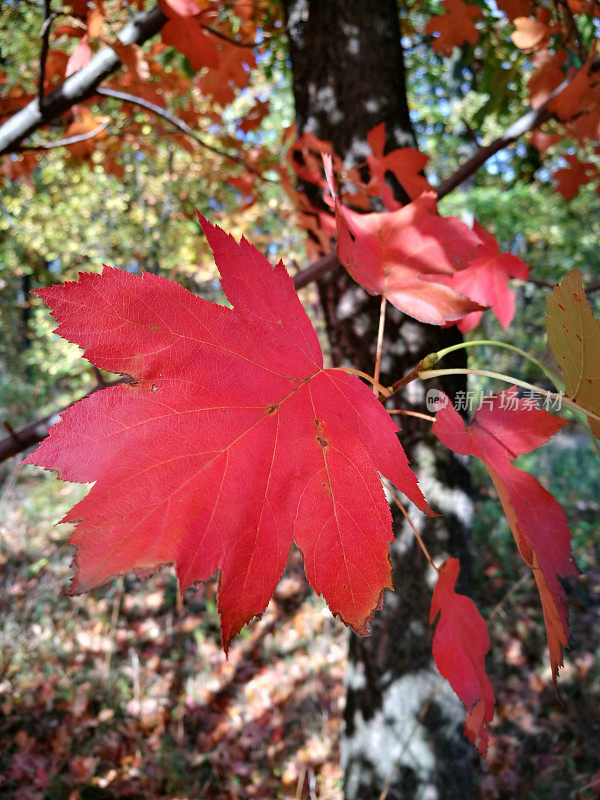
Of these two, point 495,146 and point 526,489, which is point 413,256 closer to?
point 526,489

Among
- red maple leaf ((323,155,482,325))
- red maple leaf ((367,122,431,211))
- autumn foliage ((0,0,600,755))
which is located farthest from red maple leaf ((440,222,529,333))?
autumn foliage ((0,0,600,755))

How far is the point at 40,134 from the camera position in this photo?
3656mm

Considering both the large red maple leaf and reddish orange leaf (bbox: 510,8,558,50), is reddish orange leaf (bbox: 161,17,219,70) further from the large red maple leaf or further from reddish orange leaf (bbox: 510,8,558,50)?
the large red maple leaf

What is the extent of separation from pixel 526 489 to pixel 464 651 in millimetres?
242

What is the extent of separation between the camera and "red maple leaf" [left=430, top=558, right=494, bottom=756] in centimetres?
59

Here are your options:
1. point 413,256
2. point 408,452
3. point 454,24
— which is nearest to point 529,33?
point 454,24

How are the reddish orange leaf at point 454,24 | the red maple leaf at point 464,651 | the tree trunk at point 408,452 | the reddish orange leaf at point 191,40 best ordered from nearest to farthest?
the red maple leaf at point 464,651, the reddish orange leaf at point 191,40, the reddish orange leaf at point 454,24, the tree trunk at point 408,452

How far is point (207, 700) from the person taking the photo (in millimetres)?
2898

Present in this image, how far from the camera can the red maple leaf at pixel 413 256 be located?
688mm

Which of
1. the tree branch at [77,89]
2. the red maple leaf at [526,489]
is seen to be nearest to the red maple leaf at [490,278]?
the red maple leaf at [526,489]

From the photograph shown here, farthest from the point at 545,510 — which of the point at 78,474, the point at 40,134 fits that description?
the point at 40,134

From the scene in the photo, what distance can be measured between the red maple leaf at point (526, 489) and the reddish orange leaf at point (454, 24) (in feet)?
3.79

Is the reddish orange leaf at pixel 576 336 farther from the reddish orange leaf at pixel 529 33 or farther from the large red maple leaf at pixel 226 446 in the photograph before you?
the reddish orange leaf at pixel 529 33

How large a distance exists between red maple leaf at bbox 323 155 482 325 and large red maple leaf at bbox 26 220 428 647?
226 mm
